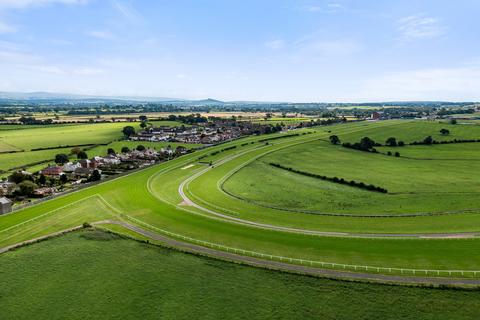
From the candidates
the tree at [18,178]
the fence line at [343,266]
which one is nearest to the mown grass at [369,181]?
the fence line at [343,266]

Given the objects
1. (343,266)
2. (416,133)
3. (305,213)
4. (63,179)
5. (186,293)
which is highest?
(416,133)

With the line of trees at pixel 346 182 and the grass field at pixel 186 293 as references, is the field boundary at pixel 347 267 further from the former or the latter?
the line of trees at pixel 346 182

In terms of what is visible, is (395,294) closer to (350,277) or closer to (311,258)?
(350,277)

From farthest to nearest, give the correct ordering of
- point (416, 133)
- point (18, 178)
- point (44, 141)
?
point (416, 133) → point (44, 141) → point (18, 178)

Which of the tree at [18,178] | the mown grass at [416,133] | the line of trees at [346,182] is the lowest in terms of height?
the tree at [18,178]

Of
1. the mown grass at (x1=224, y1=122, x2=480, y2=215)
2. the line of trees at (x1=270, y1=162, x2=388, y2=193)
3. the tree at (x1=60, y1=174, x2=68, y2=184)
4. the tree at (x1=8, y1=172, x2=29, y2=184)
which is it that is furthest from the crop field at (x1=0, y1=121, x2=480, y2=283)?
the tree at (x1=8, y1=172, x2=29, y2=184)

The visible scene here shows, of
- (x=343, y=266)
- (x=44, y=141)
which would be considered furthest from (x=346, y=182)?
(x=44, y=141)

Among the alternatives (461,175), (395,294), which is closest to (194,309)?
(395,294)

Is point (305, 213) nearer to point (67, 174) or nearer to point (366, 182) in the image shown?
point (366, 182)

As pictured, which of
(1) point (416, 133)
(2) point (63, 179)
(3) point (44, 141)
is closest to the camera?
(2) point (63, 179)
